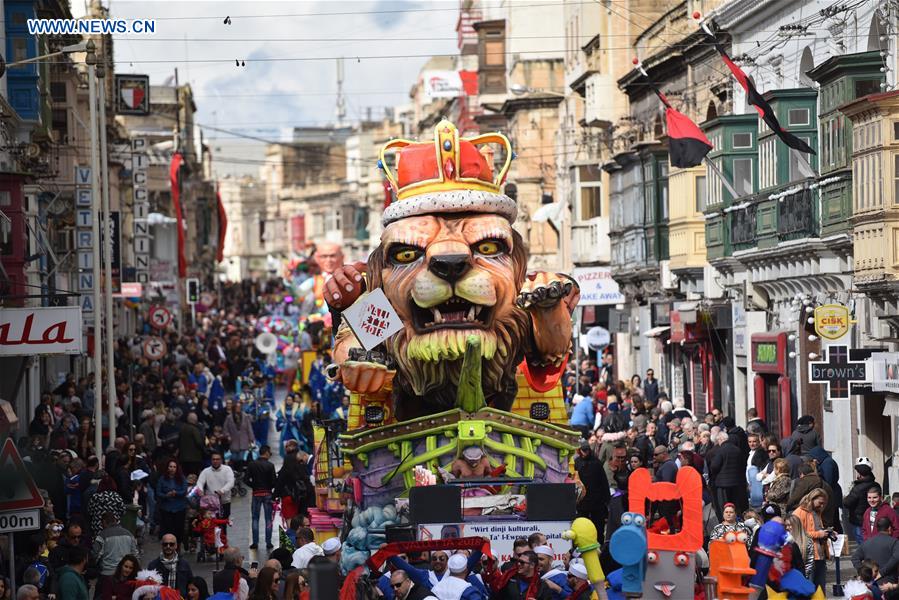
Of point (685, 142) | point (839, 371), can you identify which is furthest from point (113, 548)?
point (685, 142)

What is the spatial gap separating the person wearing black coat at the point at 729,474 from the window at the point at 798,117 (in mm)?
7947

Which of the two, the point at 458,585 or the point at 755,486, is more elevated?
the point at 458,585

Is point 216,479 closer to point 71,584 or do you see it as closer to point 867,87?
point 71,584

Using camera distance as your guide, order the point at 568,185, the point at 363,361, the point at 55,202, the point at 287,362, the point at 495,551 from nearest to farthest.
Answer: the point at 495,551
the point at 363,361
the point at 55,202
the point at 287,362
the point at 568,185

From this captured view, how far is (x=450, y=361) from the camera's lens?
2095 centimetres

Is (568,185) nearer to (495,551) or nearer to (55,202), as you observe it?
(55,202)

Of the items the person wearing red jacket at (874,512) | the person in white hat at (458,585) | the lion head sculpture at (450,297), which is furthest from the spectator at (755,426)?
the person in white hat at (458,585)

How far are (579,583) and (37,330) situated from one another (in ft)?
43.5

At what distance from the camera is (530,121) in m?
66.9

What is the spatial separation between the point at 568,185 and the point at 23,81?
2421cm

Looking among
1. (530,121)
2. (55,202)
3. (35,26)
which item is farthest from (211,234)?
(35,26)

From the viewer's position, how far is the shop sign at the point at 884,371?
25062mm

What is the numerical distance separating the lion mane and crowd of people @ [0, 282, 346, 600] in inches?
69.6

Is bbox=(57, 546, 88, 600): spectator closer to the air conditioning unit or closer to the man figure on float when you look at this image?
the man figure on float
